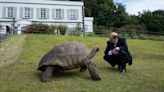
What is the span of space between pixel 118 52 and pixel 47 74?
2549 mm

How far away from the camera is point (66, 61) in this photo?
36.7ft

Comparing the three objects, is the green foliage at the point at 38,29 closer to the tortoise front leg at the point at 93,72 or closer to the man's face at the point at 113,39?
the man's face at the point at 113,39

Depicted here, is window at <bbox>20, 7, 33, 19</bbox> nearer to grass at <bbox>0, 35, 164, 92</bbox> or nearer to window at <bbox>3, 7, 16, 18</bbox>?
window at <bbox>3, 7, 16, 18</bbox>

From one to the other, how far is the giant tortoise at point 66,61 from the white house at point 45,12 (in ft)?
121

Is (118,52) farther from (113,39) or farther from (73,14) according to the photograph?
(73,14)

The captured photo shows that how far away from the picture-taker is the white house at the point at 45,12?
48750mm

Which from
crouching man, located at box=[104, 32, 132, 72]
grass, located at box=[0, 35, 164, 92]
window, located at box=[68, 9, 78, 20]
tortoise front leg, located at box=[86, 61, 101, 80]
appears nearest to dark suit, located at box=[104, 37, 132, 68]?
crouching man, located at box=[104, 32, 132, 72]

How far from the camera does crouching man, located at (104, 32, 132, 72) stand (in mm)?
12164

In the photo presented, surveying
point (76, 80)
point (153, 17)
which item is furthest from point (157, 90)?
point (153, 17)

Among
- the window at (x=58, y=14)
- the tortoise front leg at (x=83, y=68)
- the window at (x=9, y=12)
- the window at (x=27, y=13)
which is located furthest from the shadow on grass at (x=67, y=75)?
the window at (x=58, y=14)

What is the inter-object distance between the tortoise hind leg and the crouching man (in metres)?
2.36

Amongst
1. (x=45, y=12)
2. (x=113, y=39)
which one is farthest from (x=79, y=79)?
(x=45, y=12)

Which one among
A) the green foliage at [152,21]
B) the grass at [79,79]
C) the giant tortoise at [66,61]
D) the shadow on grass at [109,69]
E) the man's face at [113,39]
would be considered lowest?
the grass at [79,79]

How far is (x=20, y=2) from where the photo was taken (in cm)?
4941
